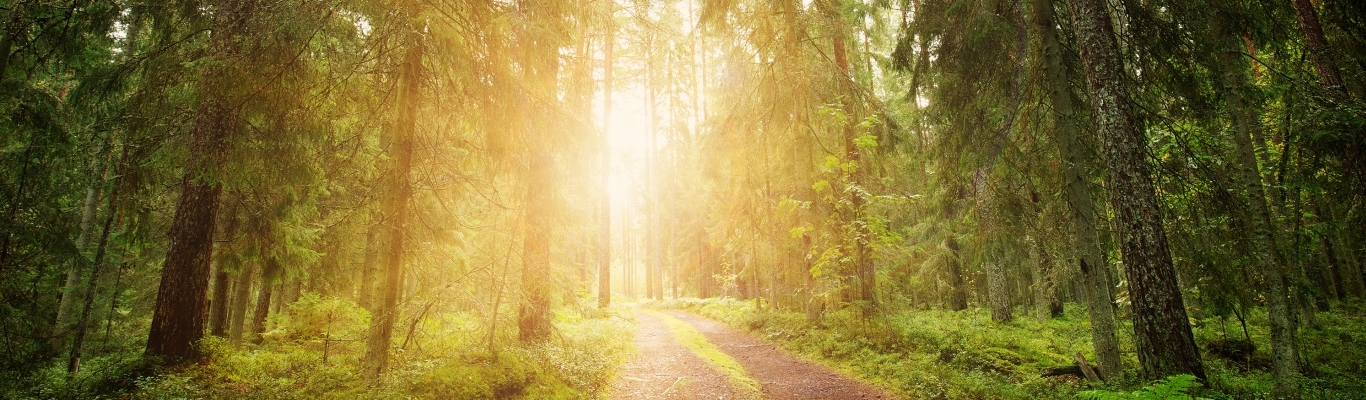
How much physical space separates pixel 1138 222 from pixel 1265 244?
10.6ft

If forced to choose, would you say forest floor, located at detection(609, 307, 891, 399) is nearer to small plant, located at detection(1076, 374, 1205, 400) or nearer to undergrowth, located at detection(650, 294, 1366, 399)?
undergrowth, located at detection(650, 294, 1366, 399)

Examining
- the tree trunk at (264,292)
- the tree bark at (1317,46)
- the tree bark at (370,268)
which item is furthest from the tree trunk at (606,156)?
the tree bark at (1317,46)

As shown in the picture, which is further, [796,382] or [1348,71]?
[796,382]

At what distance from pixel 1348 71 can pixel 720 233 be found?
13.5m

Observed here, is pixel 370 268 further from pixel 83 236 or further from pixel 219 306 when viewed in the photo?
pixel 83 236

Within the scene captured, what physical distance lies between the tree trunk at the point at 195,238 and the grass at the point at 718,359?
7959 millimetres

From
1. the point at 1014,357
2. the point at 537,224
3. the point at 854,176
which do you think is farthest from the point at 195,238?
the point at 1014,357

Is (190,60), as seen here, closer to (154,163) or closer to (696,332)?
(154,163)

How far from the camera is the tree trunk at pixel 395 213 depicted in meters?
6.37

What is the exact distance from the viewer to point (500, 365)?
22.8 ft

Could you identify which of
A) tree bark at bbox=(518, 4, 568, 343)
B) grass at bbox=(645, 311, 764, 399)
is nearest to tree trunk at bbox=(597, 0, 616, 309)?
tree bark at bbox=(518, 4, 568, 343)

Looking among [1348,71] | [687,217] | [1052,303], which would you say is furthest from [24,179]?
[687,217]

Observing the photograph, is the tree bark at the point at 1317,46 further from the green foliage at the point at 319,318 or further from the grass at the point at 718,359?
the green foliage at the point at 319,318

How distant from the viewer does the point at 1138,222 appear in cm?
541
